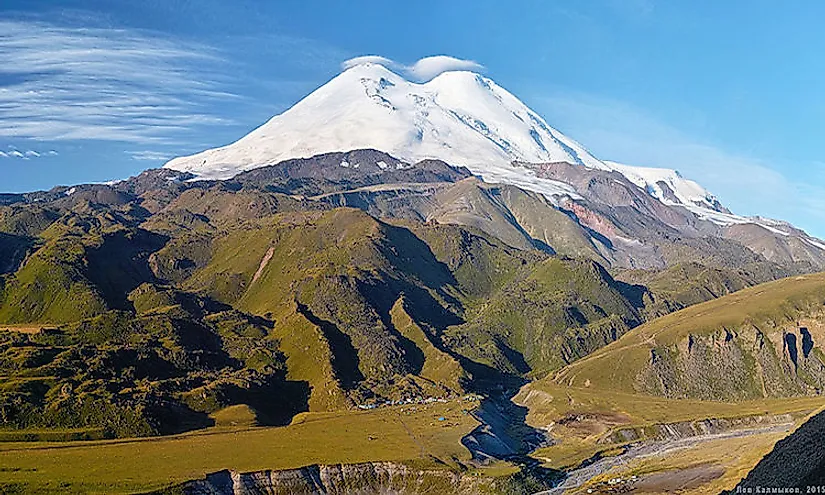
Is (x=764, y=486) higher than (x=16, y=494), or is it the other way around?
(x=16, y=494)

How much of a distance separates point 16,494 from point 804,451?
193 m

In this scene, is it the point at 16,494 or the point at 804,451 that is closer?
the point at 804,451

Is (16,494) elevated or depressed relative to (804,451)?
elevated

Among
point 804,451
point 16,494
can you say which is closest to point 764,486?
point 804,451

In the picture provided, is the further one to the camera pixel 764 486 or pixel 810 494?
pixel 764 486

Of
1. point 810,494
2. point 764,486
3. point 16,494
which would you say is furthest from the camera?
point 16,494

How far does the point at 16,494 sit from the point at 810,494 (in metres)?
188

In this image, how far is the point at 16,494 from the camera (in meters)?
199

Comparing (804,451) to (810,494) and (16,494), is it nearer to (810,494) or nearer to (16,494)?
(810,494)

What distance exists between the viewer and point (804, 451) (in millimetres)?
155625

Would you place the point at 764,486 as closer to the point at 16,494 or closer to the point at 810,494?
the point at 810,494

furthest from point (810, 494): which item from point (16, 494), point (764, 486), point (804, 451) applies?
point (16, 494)

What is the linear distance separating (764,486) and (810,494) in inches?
844

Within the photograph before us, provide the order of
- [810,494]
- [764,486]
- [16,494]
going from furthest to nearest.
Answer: [16,494]
[764,486]
[810,494]
